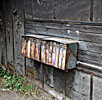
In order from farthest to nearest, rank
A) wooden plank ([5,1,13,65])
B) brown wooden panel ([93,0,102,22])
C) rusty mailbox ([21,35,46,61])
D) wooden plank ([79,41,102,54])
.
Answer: wooden plank ([5,1,13,65]), rusty mailbox ([21,35,46,61]), wooden plank ([79,41,102,54]), brown wooden panel ([93,0,102,22])

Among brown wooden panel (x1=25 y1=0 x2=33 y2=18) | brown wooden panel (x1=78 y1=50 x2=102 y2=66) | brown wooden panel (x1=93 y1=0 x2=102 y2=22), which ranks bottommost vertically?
brown wooden panel (x1=78 y1=50 x2=102 y2=66)

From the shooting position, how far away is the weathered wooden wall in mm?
2855

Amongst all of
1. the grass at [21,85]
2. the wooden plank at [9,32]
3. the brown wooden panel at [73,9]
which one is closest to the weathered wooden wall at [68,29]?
the brown wooden panel at [73,9]

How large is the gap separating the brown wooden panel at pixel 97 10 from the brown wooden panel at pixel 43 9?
112cm

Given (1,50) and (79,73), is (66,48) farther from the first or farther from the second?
(1,50)

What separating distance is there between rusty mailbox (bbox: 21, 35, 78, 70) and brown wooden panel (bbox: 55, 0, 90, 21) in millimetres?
445

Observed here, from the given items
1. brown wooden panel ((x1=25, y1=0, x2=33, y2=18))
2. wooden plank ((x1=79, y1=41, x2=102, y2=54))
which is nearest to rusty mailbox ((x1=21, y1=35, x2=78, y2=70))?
wooden plank ((x1=79, y1=41, x2=102, y2=54))

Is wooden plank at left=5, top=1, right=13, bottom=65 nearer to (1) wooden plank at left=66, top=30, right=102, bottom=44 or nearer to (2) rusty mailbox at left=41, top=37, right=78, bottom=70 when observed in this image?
(2) rusty mailbox at left=41, top=37, right=78, bottom=70

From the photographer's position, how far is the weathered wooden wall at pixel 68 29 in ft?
9.37

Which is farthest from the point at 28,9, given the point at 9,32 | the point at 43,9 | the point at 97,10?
the point at 97,10

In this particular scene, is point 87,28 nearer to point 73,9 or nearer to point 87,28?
point 87,28

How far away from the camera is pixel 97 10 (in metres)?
2.75

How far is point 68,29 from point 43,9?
0.94 meters

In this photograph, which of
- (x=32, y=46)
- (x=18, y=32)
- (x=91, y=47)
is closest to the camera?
(x=91, y=47)
